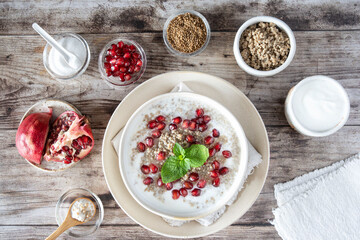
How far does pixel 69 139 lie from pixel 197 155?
1.93 ft

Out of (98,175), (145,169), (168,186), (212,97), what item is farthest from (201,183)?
(98,175)

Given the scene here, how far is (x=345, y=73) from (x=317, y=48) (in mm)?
186

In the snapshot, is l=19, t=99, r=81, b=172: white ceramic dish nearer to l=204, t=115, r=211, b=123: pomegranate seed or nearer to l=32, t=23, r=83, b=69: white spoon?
l=32, t=23, r=83, b=69: white spoon

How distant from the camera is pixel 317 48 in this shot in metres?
1.66

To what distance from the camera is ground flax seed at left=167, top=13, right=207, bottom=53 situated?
61.2 inches

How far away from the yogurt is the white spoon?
3.36ft

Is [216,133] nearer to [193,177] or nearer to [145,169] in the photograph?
[193,177]

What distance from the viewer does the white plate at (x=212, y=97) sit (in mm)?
1444

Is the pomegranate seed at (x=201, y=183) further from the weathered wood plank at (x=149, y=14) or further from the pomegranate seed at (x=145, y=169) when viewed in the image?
the weathered wood plank at (x=149, y=14)

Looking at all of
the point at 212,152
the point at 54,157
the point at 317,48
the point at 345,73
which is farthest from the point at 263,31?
the point at 54,157

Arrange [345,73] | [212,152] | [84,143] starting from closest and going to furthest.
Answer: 1. [212,152]
2. [84,143]
3. [345,73]

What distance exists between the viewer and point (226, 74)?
5.41 feet

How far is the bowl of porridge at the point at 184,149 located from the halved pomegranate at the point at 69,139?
247 millimetres

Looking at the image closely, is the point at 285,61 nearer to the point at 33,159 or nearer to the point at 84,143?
the point at 84,143
